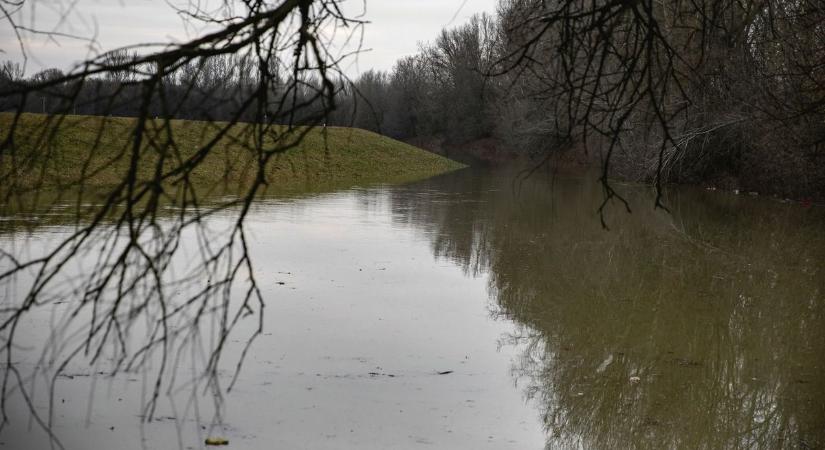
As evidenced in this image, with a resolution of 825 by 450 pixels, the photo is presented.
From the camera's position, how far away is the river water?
5.77m

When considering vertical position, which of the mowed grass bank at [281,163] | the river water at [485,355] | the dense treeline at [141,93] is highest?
the dense treeline at [141,93]

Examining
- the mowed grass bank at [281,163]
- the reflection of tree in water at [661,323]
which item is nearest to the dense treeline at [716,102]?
the reflection of tree in water at [661,323]

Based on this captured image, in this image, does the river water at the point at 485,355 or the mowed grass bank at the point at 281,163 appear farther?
the mowed grass bank at the point at 281,163

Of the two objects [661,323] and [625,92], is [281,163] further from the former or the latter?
[661,323]

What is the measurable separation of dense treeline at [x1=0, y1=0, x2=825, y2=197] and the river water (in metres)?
0.85

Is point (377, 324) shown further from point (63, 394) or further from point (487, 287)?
point (63, 394)

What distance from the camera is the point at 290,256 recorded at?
1268 cm

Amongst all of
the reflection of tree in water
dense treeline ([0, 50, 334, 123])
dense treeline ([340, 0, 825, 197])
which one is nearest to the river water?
the reflection of tree in water

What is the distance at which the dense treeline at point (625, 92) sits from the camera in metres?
3.04

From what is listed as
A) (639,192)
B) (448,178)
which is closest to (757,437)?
(639,192)

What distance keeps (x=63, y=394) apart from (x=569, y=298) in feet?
19.7

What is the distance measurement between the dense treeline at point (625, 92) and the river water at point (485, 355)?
85cm

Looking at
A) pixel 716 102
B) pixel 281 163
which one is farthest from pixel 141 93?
pixel 281 163

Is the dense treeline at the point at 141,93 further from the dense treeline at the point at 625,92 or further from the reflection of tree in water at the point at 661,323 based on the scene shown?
the reflection of tree in water at the point at 661,323
